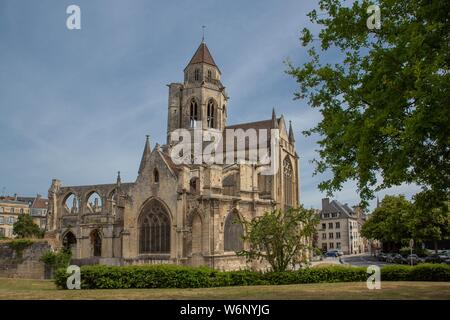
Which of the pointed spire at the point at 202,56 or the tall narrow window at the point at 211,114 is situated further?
the pointed spire at the point at 202,56

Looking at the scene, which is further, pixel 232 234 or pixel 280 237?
pixel 232 234

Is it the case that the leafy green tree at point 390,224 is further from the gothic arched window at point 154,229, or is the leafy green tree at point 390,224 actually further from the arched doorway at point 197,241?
the gothic arched window at point 154,229

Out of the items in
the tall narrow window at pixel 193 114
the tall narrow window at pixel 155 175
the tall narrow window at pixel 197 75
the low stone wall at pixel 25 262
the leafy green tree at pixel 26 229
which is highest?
the tall narrow window at pixel 197 75

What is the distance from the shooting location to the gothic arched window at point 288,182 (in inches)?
1890

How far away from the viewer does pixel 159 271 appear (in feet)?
65.1

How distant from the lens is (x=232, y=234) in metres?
34.2

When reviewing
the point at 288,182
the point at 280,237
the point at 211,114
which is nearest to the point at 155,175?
the point at 280,237

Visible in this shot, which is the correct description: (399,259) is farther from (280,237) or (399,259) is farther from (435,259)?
(280,237)

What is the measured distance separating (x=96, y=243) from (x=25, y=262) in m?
13.5

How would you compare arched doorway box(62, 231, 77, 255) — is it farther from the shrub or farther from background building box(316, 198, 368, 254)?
background building box(316, 198, 368, 254)

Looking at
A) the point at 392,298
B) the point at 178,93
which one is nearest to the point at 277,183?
the point at 178,93

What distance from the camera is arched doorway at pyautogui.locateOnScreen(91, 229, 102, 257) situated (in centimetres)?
4294

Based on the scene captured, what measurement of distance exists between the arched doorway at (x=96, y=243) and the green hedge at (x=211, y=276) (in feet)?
79.9

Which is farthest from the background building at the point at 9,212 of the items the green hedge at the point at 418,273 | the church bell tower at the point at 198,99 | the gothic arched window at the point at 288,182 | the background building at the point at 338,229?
the green hedge at the point at 418,273
